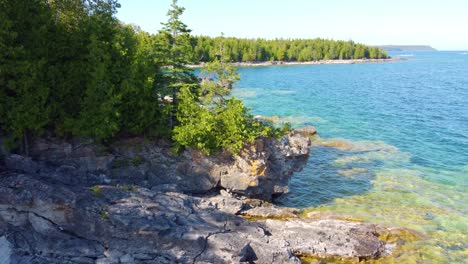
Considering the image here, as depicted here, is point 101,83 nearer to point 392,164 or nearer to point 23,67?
point 23,67

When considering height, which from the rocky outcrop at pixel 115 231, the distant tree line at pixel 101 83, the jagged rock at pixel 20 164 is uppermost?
the distant tree line at pixel 101 83

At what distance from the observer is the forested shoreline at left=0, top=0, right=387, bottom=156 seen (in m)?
27.3

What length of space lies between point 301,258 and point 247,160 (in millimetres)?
9764

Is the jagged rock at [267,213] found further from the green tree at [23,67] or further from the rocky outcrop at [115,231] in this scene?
the green tree at [23,67]

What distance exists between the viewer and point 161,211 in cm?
2291

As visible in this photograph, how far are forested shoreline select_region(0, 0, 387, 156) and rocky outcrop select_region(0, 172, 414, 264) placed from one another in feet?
23.3

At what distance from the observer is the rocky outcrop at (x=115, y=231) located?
780 inches

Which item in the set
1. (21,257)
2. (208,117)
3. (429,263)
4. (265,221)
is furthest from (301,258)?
(21,257)

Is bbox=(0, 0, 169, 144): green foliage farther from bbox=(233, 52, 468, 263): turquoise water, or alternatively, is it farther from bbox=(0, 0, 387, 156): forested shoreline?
bbox=(233, 52, 468, 263): turquoise water

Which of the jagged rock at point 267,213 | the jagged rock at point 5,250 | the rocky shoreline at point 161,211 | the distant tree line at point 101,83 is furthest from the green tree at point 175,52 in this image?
the jagged rock at point 5,250

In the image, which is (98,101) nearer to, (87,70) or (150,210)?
(87,70)

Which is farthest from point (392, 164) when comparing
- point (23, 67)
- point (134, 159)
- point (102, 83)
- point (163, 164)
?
point (23, 67)

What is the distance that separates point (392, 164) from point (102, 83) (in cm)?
3507

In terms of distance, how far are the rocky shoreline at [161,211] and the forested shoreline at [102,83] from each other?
6.16 feet
